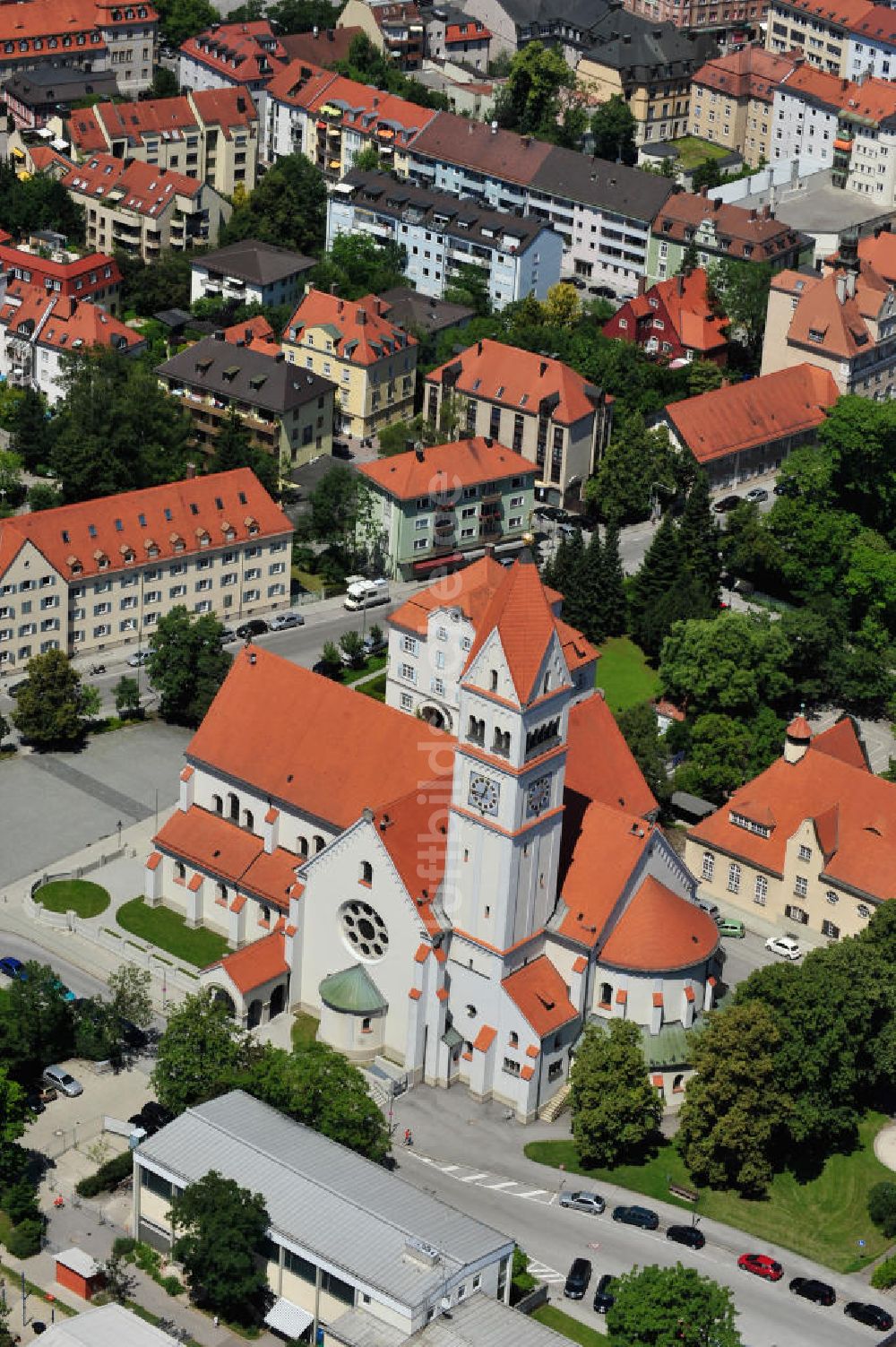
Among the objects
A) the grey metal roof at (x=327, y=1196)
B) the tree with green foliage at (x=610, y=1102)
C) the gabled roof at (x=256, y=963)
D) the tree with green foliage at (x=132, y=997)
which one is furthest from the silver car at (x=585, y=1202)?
the tree with green foliage at (x=132, y=997)

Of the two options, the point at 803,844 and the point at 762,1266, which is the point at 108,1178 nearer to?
the point at 762,1266

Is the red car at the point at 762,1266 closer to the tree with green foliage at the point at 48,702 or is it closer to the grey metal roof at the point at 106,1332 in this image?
the grey metal roof at the point at 106,1332

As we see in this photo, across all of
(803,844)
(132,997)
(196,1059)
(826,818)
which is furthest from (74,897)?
(826,818)

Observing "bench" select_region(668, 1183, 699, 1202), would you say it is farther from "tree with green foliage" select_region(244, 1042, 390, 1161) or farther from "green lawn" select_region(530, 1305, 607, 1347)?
"tree with green foliage" select_region(244, 1042, 390, 1161)

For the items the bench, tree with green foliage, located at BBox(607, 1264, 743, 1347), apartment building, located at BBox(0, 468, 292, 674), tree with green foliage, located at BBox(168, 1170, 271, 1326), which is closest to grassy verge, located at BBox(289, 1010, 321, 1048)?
tree with green foliage, located at BBox(168, 1170, 271, 1326)

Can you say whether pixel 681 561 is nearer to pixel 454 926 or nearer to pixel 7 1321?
pixel 454 926
